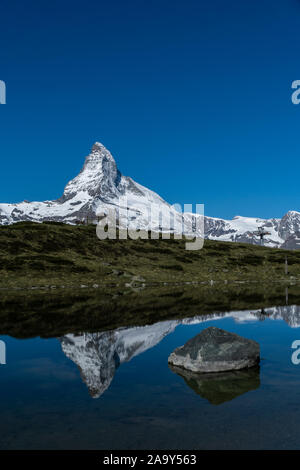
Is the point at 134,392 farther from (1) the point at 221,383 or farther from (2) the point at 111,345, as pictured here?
(2) the point at 111,345

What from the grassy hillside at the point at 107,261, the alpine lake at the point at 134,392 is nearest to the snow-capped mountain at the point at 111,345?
the alpine lake at the point at 134,392

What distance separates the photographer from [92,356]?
78.5 feet

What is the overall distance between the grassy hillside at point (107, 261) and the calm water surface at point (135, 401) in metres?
57.3

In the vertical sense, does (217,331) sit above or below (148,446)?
above

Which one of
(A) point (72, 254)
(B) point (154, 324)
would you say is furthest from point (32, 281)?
(B) point (154, 324)

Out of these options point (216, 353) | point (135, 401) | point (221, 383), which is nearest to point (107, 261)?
point (216, 353)

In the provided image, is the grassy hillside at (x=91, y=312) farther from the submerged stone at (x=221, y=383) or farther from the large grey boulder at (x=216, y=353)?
the submerged stone at (x=221, y=383)

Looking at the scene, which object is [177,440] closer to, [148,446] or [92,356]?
[148,446]

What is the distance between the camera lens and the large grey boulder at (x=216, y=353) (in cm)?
2080

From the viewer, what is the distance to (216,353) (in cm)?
2128

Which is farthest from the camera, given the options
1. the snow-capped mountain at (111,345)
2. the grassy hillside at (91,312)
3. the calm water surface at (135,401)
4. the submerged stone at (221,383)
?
the grassy hillside at (91,312)

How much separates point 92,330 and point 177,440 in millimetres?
20554

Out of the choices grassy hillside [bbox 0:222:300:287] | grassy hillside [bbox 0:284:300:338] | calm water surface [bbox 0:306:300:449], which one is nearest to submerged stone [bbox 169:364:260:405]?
calm water surface [bbox 0:306:300:449]

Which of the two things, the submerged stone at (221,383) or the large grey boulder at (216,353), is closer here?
the submerged stone at (221,383)
